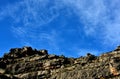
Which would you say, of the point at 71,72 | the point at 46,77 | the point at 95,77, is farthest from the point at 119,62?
the point at 46,77

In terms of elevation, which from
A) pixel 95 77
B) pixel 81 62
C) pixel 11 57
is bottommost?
pixel 95 77

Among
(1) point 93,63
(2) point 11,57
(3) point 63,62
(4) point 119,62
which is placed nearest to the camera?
(4) point 119,62

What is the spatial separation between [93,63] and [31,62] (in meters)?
22.4

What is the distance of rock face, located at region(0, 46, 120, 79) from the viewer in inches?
3371

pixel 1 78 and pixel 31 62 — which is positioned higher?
pixel 31 62

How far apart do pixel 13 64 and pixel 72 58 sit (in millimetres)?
20598

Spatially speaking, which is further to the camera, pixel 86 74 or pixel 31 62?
pixel 31 62

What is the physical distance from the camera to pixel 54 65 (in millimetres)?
96625

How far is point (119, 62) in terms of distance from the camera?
84438mm

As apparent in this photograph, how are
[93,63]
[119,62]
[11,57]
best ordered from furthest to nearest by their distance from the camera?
1. [11,57]
2. [93,63]
3. [119,62]

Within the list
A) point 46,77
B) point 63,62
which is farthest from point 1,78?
point 63,62

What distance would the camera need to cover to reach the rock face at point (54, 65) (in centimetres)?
8562

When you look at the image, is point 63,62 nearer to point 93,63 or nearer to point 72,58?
point 72,58

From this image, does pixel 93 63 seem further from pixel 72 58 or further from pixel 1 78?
pixel 1 78
